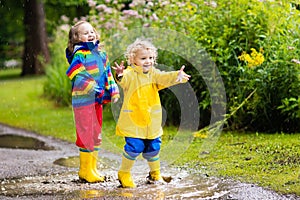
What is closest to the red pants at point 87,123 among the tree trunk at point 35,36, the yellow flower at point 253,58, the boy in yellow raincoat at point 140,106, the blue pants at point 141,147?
the boy in yellow raincoat at point 140,106

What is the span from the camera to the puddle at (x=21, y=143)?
8397 mm

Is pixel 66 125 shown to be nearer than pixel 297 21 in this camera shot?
No

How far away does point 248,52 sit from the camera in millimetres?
8203

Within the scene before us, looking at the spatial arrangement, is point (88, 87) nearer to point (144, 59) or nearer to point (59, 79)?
point (144, 59)

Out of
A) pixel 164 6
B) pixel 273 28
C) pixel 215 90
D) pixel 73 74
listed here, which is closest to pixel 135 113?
pixel 73 74

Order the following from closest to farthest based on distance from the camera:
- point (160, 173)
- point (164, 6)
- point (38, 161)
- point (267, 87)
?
1. point (160, 173)
2. point (38, 161)
3. point (267, 87)
4. point (164, 6)

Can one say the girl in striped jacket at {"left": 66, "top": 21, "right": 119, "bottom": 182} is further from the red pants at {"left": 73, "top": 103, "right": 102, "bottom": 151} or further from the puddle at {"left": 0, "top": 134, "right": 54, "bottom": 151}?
the puddle at {"left": 0, "top": 134, "right": 54, "bottom": 151}

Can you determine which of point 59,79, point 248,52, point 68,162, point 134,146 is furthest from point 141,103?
point 59,79

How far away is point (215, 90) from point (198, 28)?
3.34 ft

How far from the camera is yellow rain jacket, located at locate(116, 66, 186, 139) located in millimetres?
5449

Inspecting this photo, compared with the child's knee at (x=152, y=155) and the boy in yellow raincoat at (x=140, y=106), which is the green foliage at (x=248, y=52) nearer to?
the boy in yellow raincoat at (x=140, y=106)

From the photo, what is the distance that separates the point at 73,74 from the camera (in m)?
5.70

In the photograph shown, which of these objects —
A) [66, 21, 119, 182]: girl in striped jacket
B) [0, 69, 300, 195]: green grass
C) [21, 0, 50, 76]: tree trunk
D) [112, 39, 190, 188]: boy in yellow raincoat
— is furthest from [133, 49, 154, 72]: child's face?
[21, 0, 50, 76]: tree trunk

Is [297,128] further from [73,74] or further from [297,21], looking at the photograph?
[73,74]
